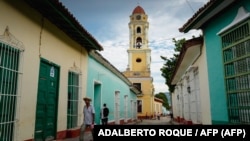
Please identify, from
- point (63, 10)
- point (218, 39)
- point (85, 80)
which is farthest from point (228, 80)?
point (85, 80)

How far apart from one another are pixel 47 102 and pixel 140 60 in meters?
30.0

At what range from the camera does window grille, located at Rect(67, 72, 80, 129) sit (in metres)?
9.32

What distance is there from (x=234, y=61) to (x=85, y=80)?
6.33 m

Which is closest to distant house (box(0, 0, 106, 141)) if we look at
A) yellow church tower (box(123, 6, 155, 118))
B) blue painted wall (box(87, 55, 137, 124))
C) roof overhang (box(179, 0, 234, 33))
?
blue painted wall (box(87, 55, 137, 124))

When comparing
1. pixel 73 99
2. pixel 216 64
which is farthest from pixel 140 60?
pixel 216 64

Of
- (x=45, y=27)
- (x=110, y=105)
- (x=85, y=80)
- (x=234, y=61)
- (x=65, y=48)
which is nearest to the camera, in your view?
(x=234, y=61)

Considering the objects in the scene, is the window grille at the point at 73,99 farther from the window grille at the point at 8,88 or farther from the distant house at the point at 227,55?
the distant house at the point at 227,55

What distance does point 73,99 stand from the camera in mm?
9570

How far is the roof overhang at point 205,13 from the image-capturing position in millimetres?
5966

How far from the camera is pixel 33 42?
6734 millimetres

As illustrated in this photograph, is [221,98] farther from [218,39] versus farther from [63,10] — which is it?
[63,10]

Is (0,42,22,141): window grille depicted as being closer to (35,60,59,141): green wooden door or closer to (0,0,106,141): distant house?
(0,0,106,141): distant house

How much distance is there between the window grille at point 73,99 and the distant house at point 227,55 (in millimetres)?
4453

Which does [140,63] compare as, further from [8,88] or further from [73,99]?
[8,88]
